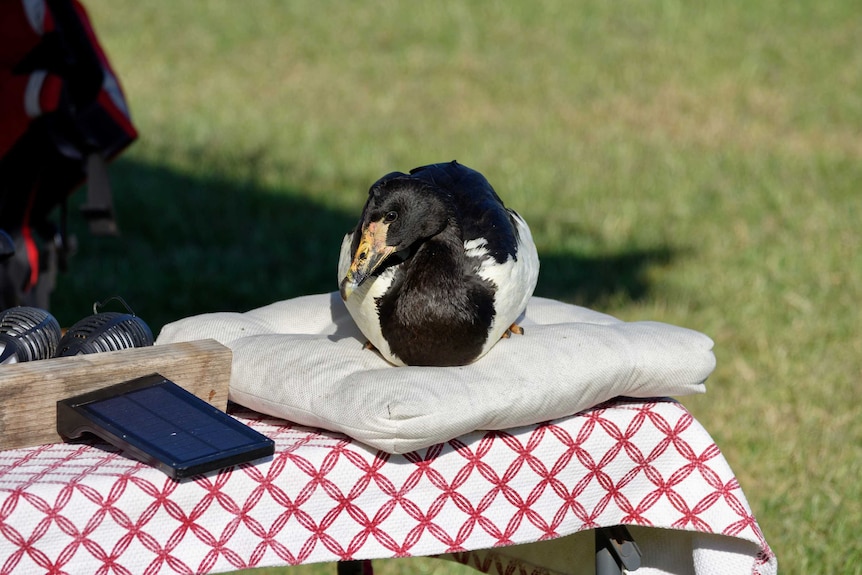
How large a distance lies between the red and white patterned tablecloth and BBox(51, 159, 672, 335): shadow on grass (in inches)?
88.7

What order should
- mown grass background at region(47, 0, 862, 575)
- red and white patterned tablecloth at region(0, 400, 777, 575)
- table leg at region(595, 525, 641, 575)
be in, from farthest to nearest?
mown grass background at region(47, 0, 862, 575), table leg at region(595, 525, 641, 575), red and white patterned tablecloth at region(0, 400, 777, 575)

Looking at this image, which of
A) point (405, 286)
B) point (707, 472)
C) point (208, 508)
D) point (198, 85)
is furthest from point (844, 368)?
point (198, 85)

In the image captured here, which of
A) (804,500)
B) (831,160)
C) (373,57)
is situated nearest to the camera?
(804,500)

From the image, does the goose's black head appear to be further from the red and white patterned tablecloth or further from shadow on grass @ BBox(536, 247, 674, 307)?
shadow on grass @ BBox(536, 247, 674, 307)

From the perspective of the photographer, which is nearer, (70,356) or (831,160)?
(70,356)

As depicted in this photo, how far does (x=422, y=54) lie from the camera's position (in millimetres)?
7770

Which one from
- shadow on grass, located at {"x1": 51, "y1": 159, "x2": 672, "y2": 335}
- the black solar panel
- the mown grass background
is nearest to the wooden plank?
the black solar panel

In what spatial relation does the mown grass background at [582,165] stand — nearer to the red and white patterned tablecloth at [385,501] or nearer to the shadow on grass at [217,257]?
the shadow on grass at [217,257]

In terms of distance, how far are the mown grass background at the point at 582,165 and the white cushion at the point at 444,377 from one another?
0.94m

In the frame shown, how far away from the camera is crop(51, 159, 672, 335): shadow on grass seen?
3.99m

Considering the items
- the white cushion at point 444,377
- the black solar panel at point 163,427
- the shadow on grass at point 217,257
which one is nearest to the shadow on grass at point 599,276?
the shadow on grass at point 217,257

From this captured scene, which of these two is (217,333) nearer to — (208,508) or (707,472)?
(208,508)

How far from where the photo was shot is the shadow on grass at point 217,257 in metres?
3.99

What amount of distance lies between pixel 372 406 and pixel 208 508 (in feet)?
0.82
